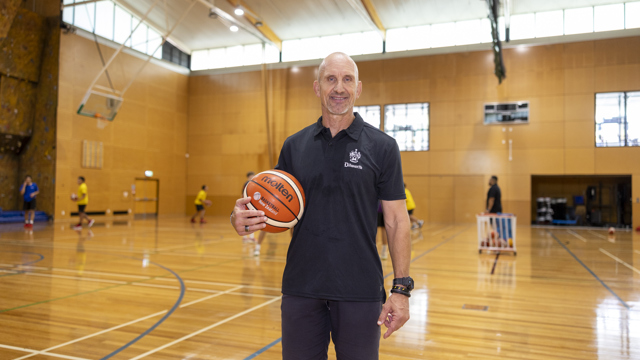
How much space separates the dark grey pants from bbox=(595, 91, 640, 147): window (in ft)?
70.2

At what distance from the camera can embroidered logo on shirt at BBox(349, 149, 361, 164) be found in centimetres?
200

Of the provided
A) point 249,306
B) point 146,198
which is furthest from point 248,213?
point 146,198

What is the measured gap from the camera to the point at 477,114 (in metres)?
21.5

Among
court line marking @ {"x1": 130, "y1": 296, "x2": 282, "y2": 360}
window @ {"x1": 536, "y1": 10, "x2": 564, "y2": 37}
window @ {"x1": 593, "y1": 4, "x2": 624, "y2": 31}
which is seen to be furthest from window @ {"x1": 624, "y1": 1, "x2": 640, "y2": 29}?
court line marking @ {"x1": 130, "y1": 296, "x2": 282, "y2": 360}

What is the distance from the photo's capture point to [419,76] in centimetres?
2245

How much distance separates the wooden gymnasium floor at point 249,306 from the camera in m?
3.93

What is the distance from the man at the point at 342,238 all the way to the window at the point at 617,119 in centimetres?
2121

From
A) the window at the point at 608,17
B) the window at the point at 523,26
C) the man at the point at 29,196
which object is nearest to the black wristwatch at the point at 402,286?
the man at the point at 29,196

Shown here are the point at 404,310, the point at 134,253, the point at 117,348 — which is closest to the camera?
the point at 404,310

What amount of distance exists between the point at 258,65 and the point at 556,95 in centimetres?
1487

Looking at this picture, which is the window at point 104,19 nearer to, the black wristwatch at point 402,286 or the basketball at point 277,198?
the basketball at point 277,198

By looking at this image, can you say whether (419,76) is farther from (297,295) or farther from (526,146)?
(297,295)

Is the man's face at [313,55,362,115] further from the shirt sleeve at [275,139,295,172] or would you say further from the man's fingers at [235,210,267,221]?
the man's fingers at [235,210,267,221]

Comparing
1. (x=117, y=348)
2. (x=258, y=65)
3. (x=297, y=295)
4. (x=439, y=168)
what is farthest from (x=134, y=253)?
(x=258, y=65)
